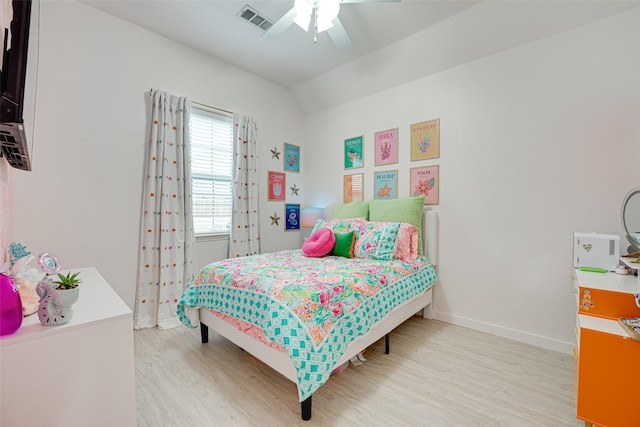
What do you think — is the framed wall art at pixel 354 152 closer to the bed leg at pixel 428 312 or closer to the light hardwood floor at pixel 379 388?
the bed leg at pixel 428 312

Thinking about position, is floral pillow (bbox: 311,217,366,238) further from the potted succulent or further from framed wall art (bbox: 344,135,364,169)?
the potted succulent

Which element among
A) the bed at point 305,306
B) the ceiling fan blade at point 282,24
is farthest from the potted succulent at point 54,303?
the ceiling fan blade at point 282,24

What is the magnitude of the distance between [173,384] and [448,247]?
2.66m

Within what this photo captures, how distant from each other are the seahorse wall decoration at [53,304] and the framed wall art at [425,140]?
3.02 meters

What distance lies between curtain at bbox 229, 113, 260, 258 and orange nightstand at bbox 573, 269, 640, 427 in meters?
3.06

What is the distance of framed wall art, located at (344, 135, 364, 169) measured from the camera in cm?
352

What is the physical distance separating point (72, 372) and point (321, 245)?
1.93 metres

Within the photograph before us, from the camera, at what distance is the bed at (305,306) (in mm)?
1413

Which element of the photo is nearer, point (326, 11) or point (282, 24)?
point (326, 11)

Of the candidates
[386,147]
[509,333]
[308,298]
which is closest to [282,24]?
[386,147]

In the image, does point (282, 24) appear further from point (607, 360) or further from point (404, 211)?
point (607, 360)

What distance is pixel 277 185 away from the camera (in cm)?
387

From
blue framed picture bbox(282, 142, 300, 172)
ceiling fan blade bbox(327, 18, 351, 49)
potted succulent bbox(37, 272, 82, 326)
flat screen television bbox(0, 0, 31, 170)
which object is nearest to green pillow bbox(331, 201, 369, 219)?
blue framed picture bbox(282, 142, 300, 172)

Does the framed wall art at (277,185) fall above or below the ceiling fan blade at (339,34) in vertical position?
below
